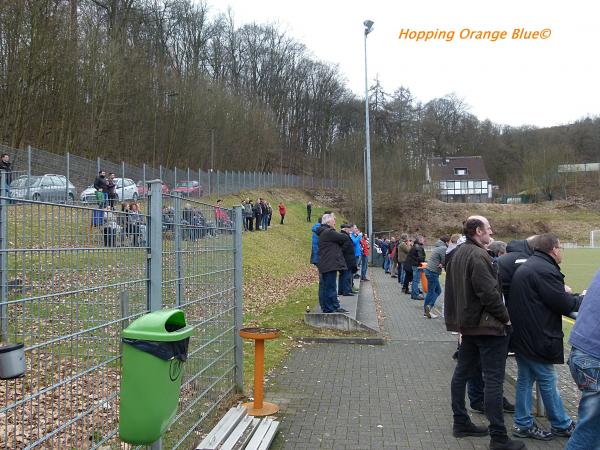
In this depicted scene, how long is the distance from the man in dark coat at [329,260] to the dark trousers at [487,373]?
490 cm

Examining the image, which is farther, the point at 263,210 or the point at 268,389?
the point at 263,210

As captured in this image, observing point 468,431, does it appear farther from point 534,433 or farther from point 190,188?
point 190,188

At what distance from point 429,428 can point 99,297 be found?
13.0 ft

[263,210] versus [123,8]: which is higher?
[123,8]

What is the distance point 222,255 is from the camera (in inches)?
246

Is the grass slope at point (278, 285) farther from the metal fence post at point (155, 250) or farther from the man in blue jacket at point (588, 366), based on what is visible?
the man in blue jacket at point (588, 366)

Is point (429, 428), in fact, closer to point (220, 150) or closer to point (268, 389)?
point (268, 389)

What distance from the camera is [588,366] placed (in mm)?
4020

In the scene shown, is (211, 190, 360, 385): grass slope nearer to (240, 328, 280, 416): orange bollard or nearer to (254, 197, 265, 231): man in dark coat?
(254, 197, 265, 231): man in dark coat

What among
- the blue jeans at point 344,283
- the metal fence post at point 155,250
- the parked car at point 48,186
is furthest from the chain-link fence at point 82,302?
the parked car at point 48,186

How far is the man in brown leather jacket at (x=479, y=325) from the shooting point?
17.3 feet

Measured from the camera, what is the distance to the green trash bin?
10.4ft

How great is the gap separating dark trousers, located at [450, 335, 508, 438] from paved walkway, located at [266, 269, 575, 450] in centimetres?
31

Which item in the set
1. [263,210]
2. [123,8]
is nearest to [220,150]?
[123,8]
